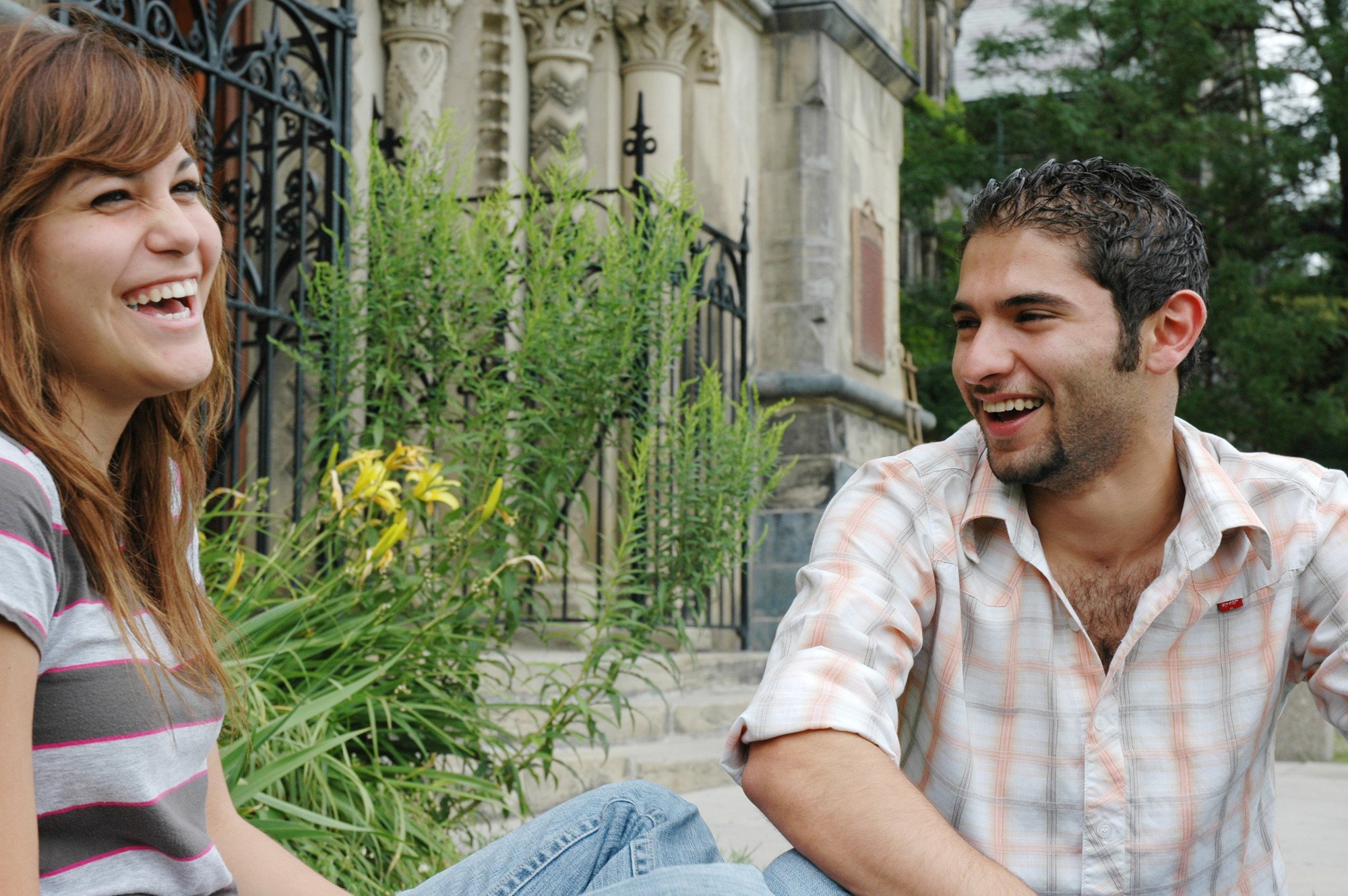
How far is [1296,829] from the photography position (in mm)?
4590

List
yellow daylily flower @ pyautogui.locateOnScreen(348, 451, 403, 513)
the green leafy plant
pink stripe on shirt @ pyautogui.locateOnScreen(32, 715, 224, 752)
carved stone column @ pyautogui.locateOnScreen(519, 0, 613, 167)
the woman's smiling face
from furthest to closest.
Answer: carved stone column @ pyautogui.locateOnScreen(519, 0, 613, 167)
yellow daylily flower @ pyautogui.locateOnScreen(348, 451, 403, 513)
the green leafy plant
the woman's smiling face
pink stripe on shirt @ pyautogui.locateOnScreen(32, 715, 224, 752)

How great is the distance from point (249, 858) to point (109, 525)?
1.65 ft

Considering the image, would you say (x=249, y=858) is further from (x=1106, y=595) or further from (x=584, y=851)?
(x=1106, y=595)

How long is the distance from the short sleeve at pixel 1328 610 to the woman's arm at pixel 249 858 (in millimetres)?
1291

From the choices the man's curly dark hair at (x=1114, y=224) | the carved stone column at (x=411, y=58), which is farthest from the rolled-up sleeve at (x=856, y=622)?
the carved stone column at (x=411, y=58)

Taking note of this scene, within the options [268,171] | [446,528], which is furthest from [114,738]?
[268,171]

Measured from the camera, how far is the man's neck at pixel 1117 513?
2035mm

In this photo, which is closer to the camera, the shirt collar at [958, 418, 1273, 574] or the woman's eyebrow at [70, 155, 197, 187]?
the woman's eyebrow at [70, 155, 197, 187]

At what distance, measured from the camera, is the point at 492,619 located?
3.53m

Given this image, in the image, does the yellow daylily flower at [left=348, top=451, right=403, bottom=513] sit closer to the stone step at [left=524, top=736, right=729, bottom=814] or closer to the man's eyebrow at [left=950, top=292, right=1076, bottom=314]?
the stone step at [left=524, top=736, right=729, bottom=814]

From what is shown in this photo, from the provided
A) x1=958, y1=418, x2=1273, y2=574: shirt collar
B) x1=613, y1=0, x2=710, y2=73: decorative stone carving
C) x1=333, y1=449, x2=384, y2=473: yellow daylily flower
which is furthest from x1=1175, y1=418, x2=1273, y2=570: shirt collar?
x1=613, y1=0, x2=710, y2=73: decorative stone carving

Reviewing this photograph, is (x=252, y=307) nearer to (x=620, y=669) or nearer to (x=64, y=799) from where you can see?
(x=620, y=669)

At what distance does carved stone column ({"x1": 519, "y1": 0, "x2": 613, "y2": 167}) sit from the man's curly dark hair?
5.17 m

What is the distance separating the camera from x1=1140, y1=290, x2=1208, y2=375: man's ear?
2.07 metres
